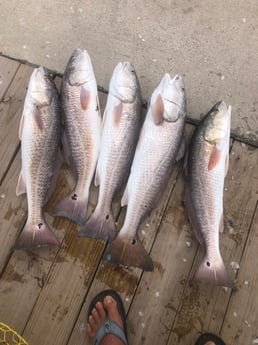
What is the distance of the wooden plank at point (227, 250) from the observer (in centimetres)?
265

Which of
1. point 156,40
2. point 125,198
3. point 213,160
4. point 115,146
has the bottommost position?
point 125,198

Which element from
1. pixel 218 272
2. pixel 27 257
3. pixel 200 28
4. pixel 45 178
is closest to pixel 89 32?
pixel 200 28

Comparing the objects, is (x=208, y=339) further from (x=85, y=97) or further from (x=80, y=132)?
(x=85, y=97)

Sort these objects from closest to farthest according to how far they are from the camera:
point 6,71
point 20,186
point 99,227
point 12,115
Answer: point 99,227 < point 20,186 < point 12,115 < point 6,71

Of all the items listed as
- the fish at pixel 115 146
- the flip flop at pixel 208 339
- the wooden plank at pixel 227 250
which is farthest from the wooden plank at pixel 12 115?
the flip flop at pixel 208 339

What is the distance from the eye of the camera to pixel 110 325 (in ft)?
8.66

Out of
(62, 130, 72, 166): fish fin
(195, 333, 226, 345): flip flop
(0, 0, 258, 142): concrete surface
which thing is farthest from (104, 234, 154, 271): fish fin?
(0, 0, 258, 142): concrete surface

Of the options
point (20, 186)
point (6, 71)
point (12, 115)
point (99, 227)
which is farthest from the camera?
point (6, 71)

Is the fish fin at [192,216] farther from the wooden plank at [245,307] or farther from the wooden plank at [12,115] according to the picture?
the wooden plank at [12,115]

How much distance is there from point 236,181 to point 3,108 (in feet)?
5.60

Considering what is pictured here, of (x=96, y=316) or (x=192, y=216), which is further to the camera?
(x=192, y=216)

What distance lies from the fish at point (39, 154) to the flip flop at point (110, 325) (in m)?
0.43

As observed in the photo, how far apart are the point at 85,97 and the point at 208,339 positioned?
1.70 metres

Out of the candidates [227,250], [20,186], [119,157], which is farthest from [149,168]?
[20,186]
